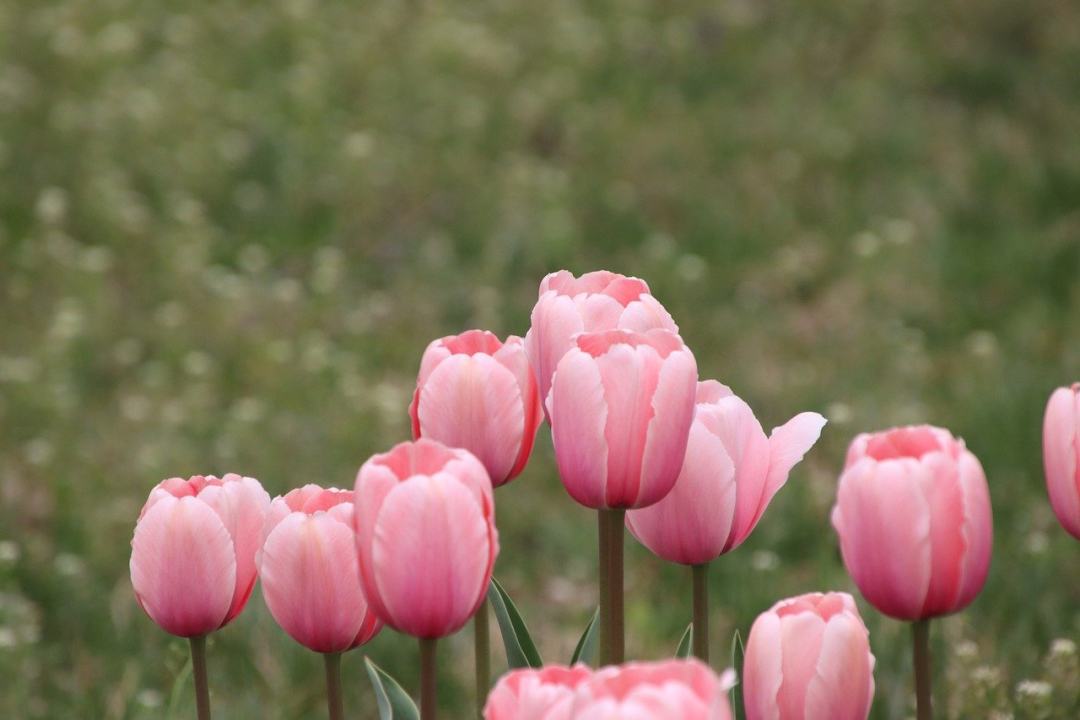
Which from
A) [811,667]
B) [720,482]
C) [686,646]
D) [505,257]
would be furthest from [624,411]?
[505,257]

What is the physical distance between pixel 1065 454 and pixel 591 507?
1.35ft

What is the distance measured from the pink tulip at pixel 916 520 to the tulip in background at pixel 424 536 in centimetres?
27

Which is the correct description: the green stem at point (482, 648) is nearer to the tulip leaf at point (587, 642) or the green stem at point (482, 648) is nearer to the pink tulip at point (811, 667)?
the tulip leaf at point (587, 642)

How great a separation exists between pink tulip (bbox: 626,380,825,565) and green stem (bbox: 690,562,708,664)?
0.02 m

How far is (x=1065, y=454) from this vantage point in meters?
1.23

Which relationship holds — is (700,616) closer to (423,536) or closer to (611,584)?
(611,584)

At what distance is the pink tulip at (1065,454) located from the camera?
1.23 meters

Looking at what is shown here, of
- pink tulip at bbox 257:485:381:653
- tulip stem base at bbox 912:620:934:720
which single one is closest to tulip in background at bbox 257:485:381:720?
pink tulip at bbox 257:485:381:653

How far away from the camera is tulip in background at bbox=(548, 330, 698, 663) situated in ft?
3.68

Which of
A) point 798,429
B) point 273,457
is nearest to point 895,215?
point 273,457

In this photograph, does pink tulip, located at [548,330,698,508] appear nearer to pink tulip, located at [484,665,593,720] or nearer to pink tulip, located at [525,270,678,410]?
pink tulip, located at [525,270,678,410]

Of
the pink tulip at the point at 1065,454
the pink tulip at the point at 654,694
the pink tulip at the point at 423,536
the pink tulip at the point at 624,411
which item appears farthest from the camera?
the pink tulip at the point at 1065,454

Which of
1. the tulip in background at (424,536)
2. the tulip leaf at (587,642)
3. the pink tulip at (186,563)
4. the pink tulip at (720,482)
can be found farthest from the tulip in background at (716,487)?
the pink tulip at (186,563)

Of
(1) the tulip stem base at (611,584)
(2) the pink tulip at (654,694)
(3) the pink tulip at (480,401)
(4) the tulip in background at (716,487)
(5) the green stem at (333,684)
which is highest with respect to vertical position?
(3) the pink tulip at (480,401)
